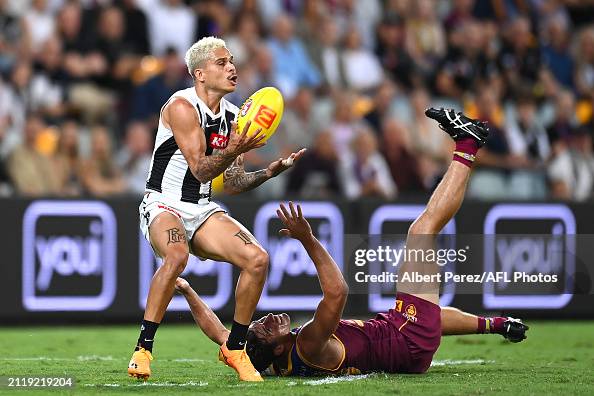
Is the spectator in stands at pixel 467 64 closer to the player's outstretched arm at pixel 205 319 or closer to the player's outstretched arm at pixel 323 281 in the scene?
the player's outstretched arm at pixel 205 319

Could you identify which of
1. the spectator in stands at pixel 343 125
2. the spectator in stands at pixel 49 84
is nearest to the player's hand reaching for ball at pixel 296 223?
the spectator in stands at pixel 49 84

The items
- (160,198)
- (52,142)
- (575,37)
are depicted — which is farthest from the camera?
(575,37)

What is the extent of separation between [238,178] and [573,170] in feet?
28.0

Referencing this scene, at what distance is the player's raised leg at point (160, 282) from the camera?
8.03m

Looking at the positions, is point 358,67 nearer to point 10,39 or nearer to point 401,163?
point 401,163

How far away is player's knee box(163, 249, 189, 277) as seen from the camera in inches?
323

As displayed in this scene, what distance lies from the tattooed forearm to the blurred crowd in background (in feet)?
16.5

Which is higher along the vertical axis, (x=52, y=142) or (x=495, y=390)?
(x=52, y=142)

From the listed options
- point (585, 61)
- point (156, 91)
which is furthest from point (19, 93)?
point (585, 61)

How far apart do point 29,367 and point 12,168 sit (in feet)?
17.1

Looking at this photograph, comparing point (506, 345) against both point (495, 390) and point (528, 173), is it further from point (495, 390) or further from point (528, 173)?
point (528, 173)

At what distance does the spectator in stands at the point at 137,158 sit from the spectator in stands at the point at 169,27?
193 centimetres

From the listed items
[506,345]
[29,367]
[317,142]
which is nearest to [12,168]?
[317,142]

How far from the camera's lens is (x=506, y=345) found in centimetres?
1125
